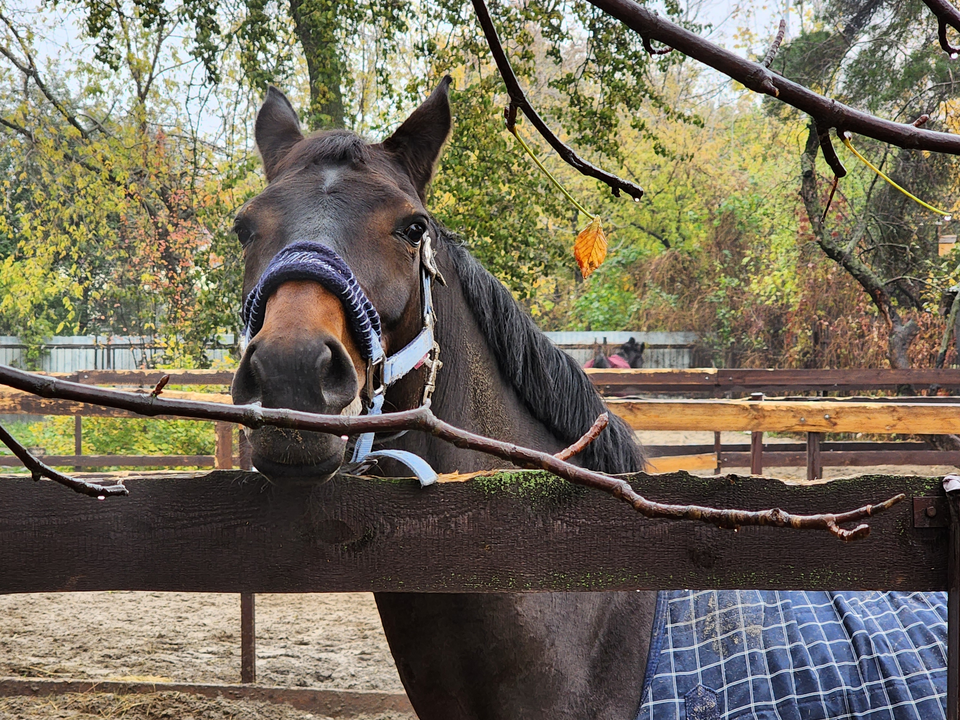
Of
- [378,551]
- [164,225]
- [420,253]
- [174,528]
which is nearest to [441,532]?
[378,551]

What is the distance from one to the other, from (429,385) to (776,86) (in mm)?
1208

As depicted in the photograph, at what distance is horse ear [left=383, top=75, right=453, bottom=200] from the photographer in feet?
6.63

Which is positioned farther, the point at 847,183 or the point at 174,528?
the point at 847,183

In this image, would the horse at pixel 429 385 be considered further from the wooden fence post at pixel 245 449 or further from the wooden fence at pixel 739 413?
the wooden fence at pixel 739 413

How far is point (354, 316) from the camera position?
4.99 feet

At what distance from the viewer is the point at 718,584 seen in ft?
4.07

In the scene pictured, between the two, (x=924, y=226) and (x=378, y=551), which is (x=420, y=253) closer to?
(x=378, y=551)

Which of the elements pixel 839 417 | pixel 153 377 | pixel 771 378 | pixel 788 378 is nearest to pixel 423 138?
pixel 839 417

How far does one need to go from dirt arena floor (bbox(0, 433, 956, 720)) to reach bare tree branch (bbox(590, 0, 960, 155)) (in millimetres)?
3525

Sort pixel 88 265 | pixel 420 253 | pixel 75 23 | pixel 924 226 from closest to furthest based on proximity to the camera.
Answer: pixel 420 253 → pixel 75 23 → pixel 924 226 → pixel 88 265

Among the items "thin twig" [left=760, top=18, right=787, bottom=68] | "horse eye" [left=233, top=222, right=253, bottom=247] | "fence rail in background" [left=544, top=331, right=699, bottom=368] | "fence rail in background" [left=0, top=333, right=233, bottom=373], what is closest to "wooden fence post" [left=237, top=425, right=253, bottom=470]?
"horse eye" [left=233, top=222, right=253, bottom=247]

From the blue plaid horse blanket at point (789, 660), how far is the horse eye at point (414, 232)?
1045mm

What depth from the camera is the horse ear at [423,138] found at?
2021 mm

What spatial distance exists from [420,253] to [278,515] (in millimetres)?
761
